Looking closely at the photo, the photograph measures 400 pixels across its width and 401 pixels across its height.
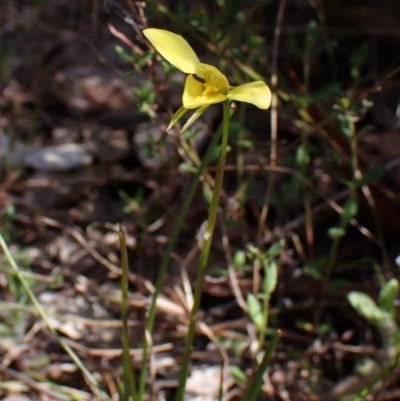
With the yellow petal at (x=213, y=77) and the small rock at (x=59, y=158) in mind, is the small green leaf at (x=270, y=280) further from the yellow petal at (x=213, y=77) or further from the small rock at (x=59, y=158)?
the small rock at (x=59, y=158)

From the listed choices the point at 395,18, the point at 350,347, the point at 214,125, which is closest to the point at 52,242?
the point at 214,125

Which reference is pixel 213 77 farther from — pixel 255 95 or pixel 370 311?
pixel 370 311

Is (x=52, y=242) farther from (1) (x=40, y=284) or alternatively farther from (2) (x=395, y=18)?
(2) (x=395, y=18)

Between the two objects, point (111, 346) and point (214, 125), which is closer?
point (111, 346)

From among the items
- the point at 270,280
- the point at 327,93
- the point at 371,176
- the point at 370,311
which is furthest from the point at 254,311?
the point at 327,93

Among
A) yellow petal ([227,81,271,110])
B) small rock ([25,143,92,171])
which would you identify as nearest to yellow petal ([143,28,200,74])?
yellow petal ([227,81,271,110])

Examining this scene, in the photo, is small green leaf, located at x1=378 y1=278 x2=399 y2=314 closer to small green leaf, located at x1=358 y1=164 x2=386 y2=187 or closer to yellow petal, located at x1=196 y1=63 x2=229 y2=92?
small green leaf, located at x1=358 y1=164 x2=386 y2=187
